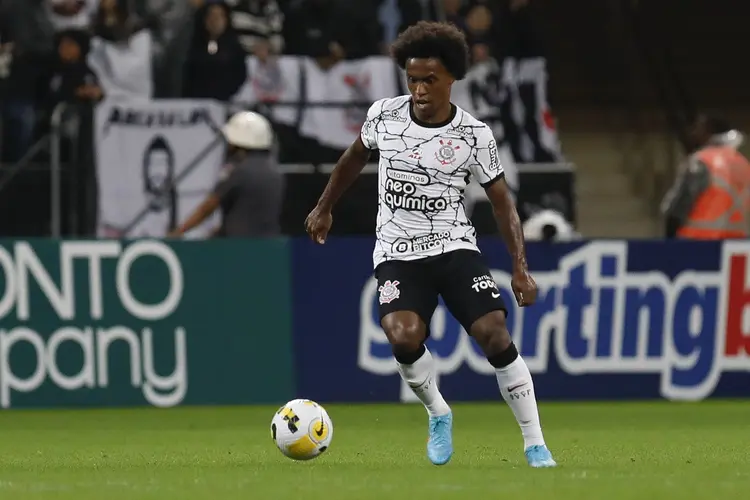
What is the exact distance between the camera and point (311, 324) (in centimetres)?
1489

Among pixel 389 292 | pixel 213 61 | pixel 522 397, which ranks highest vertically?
pixel 213 61

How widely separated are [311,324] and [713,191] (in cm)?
427

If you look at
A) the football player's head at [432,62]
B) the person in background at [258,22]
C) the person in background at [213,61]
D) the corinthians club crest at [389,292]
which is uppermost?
the person in background at [258,22]

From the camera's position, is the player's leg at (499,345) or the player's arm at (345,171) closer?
the player's leg at (499,345)

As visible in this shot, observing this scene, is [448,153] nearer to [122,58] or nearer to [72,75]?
[72,75]

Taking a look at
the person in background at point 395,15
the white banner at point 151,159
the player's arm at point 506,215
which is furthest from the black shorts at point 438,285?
the person in background at point 395,15

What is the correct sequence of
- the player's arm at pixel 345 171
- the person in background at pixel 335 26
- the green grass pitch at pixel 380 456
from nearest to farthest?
the green grass pitch at pixel 380 456
the player's arm at pixel 345 171
the person in background at pixel 335 26

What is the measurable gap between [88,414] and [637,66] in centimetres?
1145

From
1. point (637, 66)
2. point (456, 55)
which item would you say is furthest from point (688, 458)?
point (637, 66)

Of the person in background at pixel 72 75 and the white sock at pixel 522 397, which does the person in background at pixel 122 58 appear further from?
the white sock at pixel 522 397

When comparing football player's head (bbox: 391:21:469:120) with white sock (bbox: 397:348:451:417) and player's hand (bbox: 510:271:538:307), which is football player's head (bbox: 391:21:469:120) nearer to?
player's hand (bbox: 510:271:538:307)

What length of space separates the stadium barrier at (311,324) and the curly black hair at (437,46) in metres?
6.11

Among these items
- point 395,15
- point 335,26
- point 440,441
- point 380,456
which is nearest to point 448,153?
point 440,441

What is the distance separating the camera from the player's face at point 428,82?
8758 millimetres
